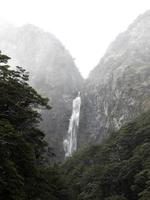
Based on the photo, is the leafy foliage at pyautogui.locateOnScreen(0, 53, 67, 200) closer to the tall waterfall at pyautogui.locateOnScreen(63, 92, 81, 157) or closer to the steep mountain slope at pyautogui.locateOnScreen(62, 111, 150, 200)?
the steep mountain slope at pyautogui.locateOnScreen(62, 111, 150, 200)

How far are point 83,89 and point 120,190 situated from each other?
67.2m

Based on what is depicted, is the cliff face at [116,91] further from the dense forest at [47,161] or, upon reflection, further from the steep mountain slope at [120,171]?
the steep mountain slope at [120,171]

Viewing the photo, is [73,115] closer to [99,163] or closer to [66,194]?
[99,163]

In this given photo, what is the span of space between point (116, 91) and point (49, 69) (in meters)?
40.7

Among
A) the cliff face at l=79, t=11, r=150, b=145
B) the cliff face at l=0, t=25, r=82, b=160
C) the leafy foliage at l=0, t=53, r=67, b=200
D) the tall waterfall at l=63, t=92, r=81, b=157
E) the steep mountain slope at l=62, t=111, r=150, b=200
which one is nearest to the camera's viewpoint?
the leafy foliage at l=0, t=53, r=67, b=200

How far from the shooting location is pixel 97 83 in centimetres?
10662

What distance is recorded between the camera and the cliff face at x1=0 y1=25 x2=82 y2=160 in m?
101

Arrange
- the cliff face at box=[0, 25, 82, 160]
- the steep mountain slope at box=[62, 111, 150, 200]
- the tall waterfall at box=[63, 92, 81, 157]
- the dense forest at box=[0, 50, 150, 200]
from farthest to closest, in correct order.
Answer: the cliff face at box=[0, 25, 82, 160]
the tall waterfall at box=[63, 92, 81, 157]
the steep mountain slope at box=[62, 111, 150, 200]
the dense forest at box=[0, 50, 150, 200]

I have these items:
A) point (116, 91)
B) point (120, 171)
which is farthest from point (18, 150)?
point (116, 91)

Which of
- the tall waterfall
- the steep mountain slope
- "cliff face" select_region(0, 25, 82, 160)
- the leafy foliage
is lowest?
the leafy foliage

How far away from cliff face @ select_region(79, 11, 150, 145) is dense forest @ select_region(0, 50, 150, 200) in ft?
81.2

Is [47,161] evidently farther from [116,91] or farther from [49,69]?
[49,69]

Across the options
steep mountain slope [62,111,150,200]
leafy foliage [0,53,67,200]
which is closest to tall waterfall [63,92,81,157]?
steep mountain slope [62,111,150,200]

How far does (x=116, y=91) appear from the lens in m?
93.7
